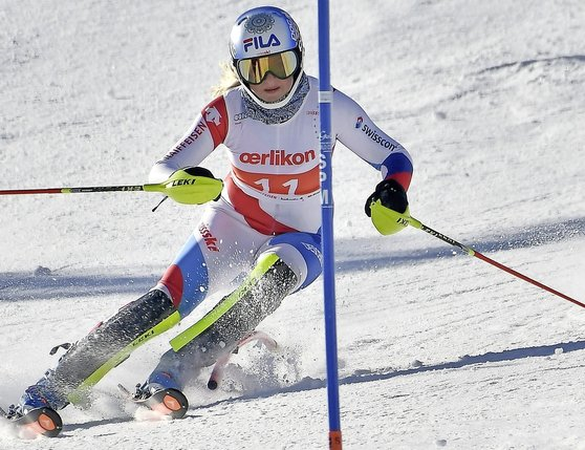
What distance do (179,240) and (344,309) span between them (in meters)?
1.74

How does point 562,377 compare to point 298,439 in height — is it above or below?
above

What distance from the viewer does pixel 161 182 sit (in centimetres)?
452

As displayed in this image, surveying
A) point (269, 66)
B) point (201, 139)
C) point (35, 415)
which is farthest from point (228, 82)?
point (35, 415)

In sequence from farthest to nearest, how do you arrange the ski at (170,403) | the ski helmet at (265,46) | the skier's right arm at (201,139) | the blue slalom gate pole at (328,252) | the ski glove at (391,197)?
the skier's right arm at (201,139) → the ski helmet at (265,46) → the ski glove at (391,197) → the ski at (170,403) → the blue slalom gate pole at (328,252)

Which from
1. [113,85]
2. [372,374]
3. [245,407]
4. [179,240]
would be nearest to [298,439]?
[245,407]

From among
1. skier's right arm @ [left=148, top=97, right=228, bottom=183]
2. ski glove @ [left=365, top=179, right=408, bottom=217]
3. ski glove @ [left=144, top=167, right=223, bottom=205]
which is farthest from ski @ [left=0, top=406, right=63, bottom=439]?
ski glove @ [left=365, top=179, right=408, bottom=217]

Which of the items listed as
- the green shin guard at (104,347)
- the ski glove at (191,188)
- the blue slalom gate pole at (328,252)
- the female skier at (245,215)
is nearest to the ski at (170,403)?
the female skier at (245,215)

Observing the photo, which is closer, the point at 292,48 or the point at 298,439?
the point at 298,439

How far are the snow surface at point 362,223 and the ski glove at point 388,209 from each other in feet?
1.98

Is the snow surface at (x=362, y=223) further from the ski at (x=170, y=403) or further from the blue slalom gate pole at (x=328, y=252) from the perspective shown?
the blue slalom gate pole at (x=328, y=252)

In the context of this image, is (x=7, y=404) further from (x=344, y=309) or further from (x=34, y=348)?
(x=344, y=309)

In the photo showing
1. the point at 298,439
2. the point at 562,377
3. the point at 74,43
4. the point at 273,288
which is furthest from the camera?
the point at 74,43

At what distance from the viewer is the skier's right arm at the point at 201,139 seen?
4758mm

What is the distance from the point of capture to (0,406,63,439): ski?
4020mm
